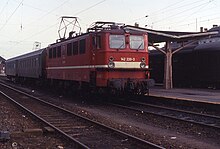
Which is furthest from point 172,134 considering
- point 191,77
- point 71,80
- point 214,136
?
point 191,77

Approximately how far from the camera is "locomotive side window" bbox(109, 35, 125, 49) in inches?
654

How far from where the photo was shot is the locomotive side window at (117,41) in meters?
16.6

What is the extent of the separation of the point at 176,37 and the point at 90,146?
1742 centimetres

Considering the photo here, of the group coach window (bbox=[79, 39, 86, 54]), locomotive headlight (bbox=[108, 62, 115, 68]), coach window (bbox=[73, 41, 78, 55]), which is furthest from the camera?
coach window (bbox=[73, 41, 78, 55])

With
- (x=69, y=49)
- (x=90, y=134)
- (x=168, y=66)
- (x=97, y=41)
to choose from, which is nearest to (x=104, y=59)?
(x=97, y=41)

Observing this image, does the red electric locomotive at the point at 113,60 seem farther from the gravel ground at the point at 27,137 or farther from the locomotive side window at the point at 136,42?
the gravel ground at the point at 27,137

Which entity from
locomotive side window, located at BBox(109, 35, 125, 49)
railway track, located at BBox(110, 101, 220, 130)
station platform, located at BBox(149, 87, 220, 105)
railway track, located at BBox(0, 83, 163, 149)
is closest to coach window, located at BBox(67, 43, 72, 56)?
locomotive side window, located at BBox(109, 35, 125, 49)

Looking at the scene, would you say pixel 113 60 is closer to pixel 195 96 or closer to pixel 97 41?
pixel 97 41

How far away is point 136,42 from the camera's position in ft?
56.4

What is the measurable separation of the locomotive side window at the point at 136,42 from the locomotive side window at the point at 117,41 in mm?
448

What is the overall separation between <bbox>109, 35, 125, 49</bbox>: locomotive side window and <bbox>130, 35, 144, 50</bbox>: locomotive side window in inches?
17.6

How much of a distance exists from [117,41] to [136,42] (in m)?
0.96

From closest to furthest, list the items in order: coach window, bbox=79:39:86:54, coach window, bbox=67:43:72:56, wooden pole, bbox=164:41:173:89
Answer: coach window, bbox=79:39:86:54 < coach window, bbox=67:43:72:56 < wooden pole, bbox=164:41:173:89

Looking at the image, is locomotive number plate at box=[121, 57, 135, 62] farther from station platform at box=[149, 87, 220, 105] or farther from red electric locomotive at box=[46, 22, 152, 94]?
station platform at box=[149, 87, 220, 105]
